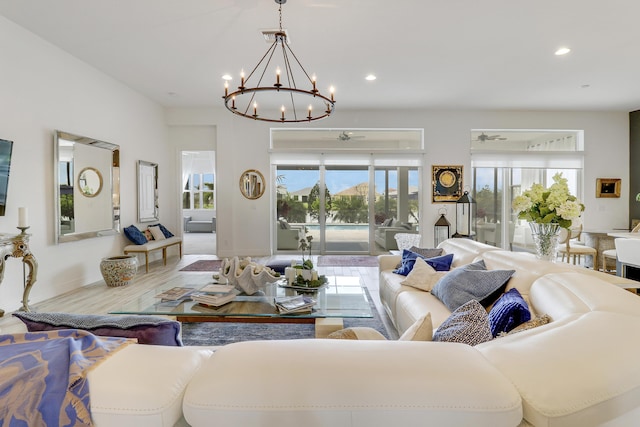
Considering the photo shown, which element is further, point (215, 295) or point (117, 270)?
point (117, 270)

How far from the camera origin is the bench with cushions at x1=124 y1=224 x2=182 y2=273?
5352mm

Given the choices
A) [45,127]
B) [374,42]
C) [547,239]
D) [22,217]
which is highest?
[374,42]

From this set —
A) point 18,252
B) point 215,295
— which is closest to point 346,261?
point 215,295

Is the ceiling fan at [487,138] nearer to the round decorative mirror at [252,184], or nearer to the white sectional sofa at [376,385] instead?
the round decorative mirror at [252,184]

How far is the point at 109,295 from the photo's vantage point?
4.15 metres

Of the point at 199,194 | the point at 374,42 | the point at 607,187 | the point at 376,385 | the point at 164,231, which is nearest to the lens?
the point at 376,385

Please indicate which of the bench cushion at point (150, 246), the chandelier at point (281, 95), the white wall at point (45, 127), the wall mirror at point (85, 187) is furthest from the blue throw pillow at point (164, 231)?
the chandelier at point (281, 95)

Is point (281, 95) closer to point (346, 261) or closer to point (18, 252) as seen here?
point (346, 261)

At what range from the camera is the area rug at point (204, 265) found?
19.0 feet

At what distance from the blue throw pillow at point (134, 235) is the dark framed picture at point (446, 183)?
5569 mm

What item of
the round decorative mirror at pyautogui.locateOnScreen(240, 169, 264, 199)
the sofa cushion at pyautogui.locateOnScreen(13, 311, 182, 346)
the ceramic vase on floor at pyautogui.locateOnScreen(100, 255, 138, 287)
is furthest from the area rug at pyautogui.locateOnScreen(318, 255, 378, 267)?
the sofa cushion at pyautogui.locateOnScreen(13, 311, 182, 346)

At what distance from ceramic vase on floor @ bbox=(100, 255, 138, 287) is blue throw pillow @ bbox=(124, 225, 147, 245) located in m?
0.89

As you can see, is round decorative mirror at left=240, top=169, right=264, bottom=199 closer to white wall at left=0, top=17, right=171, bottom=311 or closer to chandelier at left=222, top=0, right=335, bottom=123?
chandelier at left=222, top=0, right=335, bottom=123

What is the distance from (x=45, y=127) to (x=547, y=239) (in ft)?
17.3
